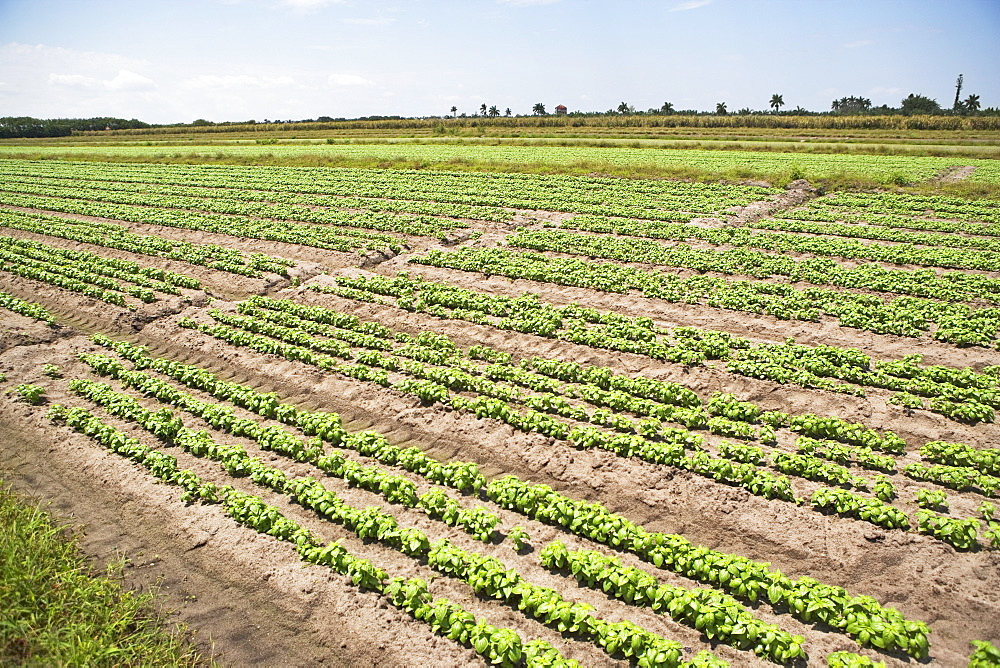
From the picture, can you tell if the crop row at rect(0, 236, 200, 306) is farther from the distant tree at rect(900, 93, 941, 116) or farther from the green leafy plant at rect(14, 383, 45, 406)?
the distant tree at rect(900, 93, 941, 116)

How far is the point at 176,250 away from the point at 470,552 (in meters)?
21.1

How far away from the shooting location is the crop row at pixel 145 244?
21.8 meters

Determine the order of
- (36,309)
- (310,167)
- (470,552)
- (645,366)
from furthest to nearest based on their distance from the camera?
(310,167) < (36,309) < (645,366) < (470,552)

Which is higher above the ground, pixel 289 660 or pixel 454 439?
pixel 454 439

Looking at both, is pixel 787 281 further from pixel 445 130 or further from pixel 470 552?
pixel 445 130

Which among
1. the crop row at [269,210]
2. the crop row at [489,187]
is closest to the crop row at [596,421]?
the crop row at [269,210]

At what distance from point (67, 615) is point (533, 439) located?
6.88 meters

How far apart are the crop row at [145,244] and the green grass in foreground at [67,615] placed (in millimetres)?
14118

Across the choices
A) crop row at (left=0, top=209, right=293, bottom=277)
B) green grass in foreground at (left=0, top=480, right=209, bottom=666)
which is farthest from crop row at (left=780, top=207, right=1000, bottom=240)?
green grass in foreground at (left=0, top=480, right=209, bottom=666)

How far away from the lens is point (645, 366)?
1373 cm

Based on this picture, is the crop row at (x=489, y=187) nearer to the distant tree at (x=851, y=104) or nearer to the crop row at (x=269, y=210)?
the crop row at (x=269, y=210)

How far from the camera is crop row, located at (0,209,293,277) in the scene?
71.7 feet

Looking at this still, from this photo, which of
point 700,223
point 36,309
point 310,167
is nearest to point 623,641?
point 36,309

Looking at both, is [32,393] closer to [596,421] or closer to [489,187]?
[596,421]
